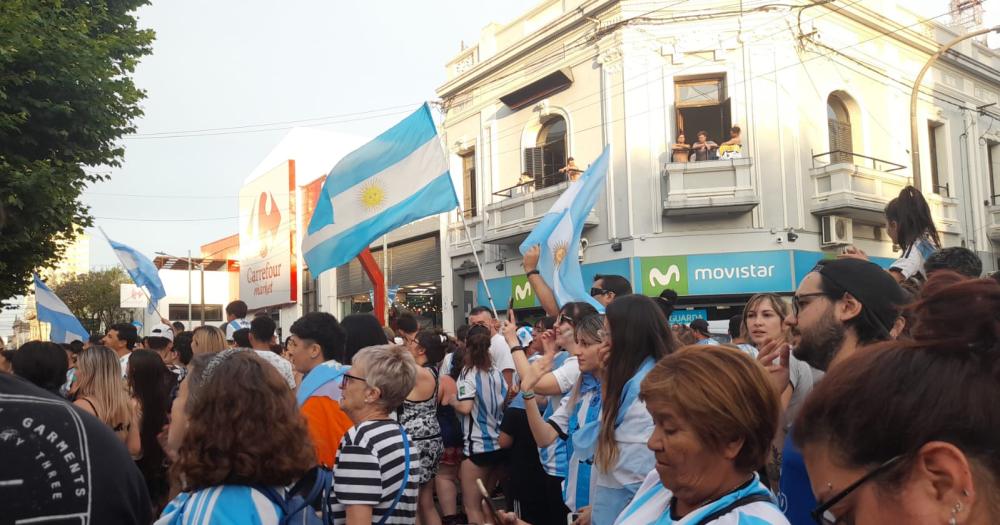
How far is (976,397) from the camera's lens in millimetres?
1193

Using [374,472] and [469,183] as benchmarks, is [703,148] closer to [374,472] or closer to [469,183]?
[469,183]

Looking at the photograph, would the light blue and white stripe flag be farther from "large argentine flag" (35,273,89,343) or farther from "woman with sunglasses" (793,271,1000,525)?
"woman with sunglasses" (793,271,1000,525)

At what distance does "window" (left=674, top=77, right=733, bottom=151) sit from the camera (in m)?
16.4

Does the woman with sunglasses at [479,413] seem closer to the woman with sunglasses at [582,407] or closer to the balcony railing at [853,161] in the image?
the woman with sunglasses at [582,407]

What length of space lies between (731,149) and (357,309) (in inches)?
649

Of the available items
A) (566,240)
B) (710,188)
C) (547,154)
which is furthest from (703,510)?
(547,154)

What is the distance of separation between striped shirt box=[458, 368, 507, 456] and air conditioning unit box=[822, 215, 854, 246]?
11902mm

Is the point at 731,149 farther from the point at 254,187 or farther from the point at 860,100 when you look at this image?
the point at 254,187

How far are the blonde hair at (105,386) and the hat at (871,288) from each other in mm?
4213

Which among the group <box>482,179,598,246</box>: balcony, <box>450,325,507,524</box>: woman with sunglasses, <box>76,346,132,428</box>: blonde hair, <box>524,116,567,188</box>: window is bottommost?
<box>450,325,507,524</box>: woman with sunglasses

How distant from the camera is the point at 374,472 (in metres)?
3.26

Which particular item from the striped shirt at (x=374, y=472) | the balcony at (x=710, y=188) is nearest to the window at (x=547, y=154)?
the balcony at (x=710, y=188)

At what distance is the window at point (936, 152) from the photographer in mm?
19484

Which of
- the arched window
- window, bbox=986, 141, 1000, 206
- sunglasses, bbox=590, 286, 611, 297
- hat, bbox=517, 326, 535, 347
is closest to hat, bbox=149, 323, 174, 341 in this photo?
hat, bbox=517, 326, 535, 347
